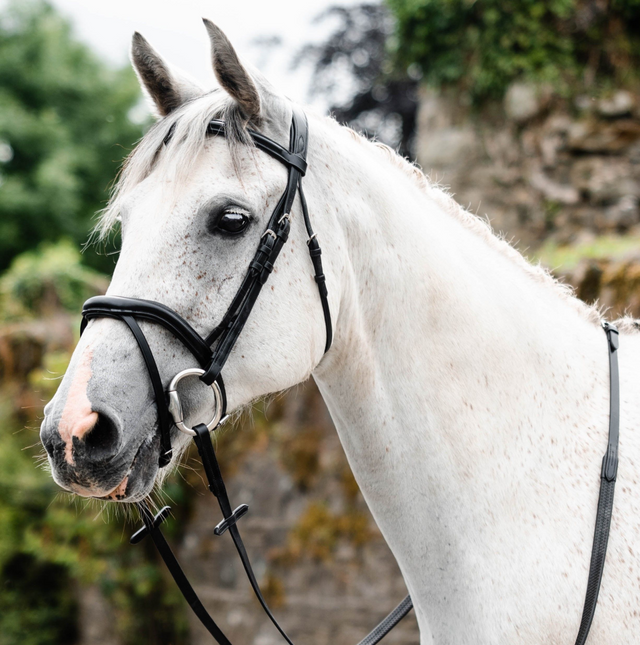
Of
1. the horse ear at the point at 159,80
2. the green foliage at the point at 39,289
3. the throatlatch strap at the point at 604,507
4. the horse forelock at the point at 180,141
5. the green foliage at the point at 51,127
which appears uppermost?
the green foliage at the point at 51,127

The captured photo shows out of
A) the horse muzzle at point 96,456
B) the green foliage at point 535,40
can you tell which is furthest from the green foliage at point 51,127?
the horse muzzle at point 96,456

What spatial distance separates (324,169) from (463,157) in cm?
673

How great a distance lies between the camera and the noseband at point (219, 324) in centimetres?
152

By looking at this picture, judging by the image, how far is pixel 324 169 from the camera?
72.4 inches

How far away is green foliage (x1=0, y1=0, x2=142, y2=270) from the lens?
56.5 ft

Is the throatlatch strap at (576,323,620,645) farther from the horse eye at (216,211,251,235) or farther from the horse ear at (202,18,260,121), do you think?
the horse ear at (202,18,260,121)

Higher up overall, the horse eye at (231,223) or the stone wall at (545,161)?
the stone wall at (545,161)

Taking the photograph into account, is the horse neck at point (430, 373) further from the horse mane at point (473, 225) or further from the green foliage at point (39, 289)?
the green foliage at point (39, 289)

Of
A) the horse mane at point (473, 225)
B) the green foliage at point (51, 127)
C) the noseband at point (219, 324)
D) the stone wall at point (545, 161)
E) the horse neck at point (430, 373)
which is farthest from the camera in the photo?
→ the green foliage at point (51, 127)

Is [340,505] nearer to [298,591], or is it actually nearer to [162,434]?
[298,591]

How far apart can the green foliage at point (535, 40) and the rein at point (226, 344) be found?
6.67m

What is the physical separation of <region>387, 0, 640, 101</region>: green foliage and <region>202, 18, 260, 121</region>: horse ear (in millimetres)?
6710

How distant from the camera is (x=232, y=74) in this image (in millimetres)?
1668

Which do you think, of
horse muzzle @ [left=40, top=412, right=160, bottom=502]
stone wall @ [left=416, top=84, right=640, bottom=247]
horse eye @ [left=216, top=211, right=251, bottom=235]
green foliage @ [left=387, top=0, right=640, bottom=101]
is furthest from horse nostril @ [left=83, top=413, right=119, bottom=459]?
green foliage @ [left=387, top=0, right=640, bottom=101]
